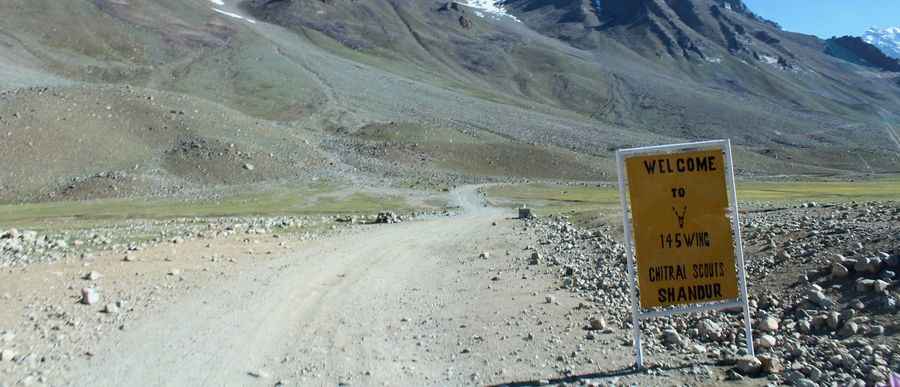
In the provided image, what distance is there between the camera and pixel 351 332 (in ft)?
41.6

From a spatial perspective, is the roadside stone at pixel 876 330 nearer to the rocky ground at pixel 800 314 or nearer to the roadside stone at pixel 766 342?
the rocky ground at pixel 800 314

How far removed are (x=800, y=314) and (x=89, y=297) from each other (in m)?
12.9

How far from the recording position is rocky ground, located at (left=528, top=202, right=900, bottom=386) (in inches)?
368

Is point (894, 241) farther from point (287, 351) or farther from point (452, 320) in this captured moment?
point (287, 351)

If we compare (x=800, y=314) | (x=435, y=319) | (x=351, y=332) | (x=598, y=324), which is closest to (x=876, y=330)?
(x=800, y=314)

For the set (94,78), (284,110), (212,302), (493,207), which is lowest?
(493,207)

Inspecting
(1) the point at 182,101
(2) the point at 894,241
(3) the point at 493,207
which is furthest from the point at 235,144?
(2) the point at 894,241

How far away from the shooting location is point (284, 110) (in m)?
122

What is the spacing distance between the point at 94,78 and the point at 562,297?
13195 cm

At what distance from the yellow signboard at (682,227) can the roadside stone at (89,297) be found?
34.3ft

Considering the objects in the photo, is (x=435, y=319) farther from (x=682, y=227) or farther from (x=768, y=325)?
(x=768, y=325)

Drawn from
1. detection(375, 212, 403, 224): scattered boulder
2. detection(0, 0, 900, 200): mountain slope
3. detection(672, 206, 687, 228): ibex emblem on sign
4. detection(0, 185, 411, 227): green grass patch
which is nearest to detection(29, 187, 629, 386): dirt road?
detection(672, 206, 687, 228): ibex emblem on sign

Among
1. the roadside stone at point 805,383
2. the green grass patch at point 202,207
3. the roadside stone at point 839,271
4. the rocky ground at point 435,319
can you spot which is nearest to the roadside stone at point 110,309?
the rocky ground at point 435,319

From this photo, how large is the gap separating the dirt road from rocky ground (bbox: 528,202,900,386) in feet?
3.17
